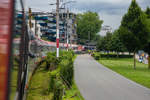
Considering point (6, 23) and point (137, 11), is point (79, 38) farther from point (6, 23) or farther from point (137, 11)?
point (6, 23)

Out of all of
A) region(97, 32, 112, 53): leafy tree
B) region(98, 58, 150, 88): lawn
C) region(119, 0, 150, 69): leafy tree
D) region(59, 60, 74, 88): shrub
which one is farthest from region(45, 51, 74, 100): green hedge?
region(97, 32, 112, 53): leafy tree

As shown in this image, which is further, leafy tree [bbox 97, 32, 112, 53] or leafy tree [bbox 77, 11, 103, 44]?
leafy tree [bbox 77, 11, 103, 44]

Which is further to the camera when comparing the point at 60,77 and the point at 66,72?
the point at 66,72

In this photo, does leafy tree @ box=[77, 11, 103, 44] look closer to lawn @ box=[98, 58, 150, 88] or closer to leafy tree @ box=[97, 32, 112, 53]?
leafy tree @ box=[97, 32, 112, 53]

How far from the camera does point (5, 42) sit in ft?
9.64

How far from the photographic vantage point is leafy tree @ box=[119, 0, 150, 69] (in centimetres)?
2853

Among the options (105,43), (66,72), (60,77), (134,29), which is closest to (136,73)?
(134,29)

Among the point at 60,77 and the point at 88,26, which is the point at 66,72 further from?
the point at 88,26

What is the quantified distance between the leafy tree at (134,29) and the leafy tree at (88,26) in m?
87.7

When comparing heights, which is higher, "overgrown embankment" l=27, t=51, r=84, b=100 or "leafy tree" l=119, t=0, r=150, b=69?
"leafy tree" l=119, t=0, r=150, b=69

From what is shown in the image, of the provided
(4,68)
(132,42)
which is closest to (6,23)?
(4,68)

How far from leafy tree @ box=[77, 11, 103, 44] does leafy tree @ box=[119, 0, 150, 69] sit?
87.7 meters

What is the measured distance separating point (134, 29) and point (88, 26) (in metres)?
89.9

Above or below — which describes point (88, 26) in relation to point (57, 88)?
above
